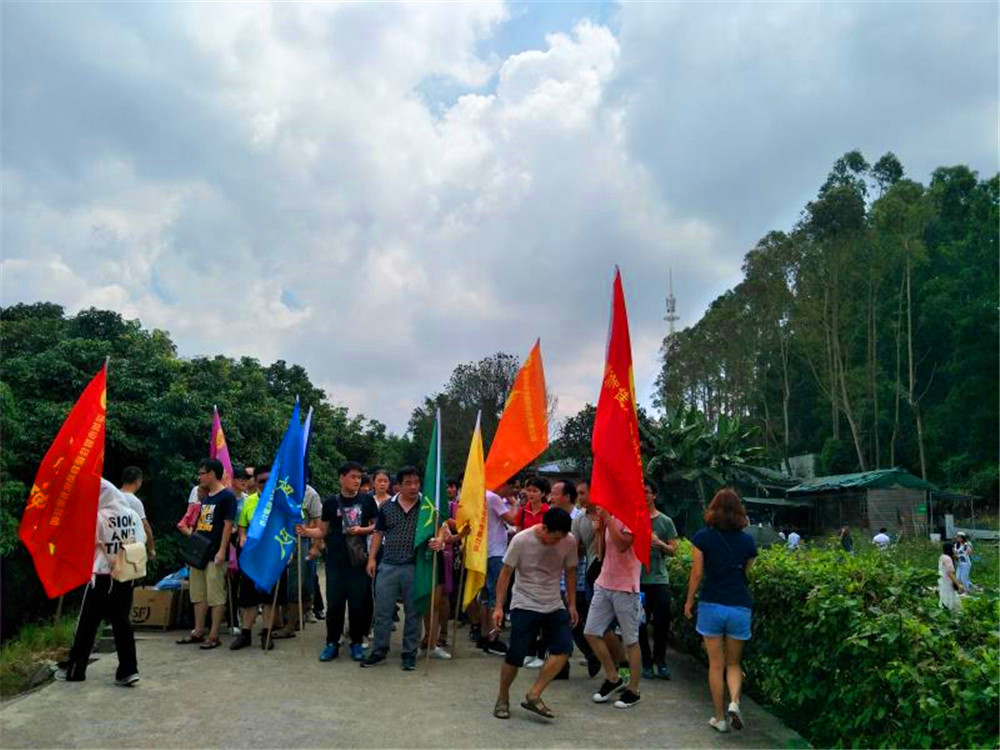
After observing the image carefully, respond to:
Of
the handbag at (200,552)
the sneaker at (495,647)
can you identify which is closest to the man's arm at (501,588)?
the sneaker at (495,647)

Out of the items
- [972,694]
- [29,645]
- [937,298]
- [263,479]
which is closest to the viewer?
[972,694]

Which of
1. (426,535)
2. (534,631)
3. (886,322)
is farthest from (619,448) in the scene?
(886,322)

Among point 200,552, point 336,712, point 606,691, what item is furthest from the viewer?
point 200,552

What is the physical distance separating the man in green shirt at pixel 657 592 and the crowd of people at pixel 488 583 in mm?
11

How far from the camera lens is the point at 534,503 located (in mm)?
8641

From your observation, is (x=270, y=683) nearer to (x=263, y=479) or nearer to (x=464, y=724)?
(x=464, y=724)

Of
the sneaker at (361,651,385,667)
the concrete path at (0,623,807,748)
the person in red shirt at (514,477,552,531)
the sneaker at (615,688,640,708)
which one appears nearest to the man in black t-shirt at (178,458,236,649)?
the concrete path at (0,623,807,748)

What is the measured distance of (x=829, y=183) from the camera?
46.9m

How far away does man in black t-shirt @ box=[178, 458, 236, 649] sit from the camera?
26.9ft

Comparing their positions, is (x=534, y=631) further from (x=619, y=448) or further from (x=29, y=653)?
(x=29, y=653)

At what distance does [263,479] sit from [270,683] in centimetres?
288

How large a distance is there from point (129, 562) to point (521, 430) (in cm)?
388

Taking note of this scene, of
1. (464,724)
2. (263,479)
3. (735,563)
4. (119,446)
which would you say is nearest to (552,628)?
(464,724)

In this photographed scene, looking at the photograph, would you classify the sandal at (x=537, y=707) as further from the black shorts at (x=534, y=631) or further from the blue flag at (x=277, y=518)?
the blue flag at (x=277, y=518)
